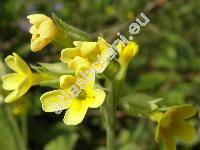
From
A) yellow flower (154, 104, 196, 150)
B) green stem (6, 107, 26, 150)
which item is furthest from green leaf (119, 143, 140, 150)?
yellow flower (154, 104, 196, 150)

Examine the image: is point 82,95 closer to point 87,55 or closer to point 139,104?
point 87,55

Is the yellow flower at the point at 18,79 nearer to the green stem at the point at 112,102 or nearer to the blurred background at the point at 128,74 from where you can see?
the green stem at the point at 112,102

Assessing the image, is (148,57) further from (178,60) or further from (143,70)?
(178,60)

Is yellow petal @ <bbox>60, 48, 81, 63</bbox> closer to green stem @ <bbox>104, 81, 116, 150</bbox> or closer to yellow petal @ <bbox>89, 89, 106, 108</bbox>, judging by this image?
yellow petal @ <bbox>89, 89, 106, 108</bbox>

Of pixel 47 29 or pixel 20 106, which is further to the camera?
pixel 20 106

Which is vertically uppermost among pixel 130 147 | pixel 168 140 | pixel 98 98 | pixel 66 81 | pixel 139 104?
pixel 66 81

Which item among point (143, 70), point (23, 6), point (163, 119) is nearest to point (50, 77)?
point (163, 119)

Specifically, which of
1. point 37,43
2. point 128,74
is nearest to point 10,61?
point 37,43
